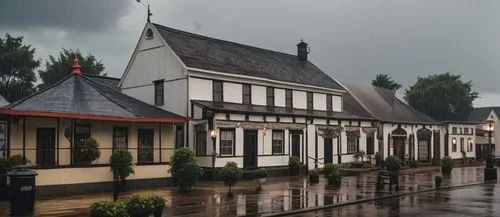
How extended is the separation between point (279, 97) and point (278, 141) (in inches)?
139

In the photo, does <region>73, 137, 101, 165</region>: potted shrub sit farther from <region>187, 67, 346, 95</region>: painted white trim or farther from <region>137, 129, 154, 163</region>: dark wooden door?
<region>187, 67, 346, 95</region>: painted white trim

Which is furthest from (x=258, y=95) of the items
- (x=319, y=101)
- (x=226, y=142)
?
(x=319, y=101)

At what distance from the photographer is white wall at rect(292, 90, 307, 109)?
37575mm

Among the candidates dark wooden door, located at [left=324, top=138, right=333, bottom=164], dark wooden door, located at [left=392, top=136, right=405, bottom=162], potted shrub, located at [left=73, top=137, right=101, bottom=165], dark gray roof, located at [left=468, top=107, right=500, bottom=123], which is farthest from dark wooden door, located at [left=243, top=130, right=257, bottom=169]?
dark gray roof, located at [left=468, top=107, right=500, bottom=123]

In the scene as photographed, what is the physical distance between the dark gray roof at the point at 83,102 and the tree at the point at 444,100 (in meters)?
64.6

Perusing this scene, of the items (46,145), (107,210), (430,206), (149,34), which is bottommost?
(430,206)

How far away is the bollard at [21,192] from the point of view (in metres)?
16.0

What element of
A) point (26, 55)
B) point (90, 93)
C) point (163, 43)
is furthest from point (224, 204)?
point (26, 55)

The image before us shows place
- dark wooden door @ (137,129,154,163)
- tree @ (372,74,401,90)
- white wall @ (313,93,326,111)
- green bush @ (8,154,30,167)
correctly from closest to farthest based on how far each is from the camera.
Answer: green bush @ (8,154,30,167)
dark wooden door @ (137,129,154,163)
white wall @ (313,93,326,111)
tree @ (372,74,401,90)

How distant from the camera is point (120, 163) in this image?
23031mm

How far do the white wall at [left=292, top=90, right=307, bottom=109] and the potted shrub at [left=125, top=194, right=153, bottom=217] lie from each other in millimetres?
25121

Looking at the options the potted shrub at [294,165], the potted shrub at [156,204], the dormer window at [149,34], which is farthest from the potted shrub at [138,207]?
the potted shrub at [294,165]

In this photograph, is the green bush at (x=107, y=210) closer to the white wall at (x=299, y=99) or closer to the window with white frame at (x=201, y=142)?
the window with white frame at (x=201, y=142)

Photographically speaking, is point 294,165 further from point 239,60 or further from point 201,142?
point 239,60
